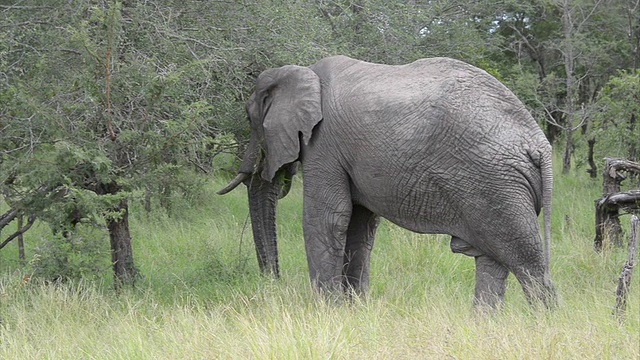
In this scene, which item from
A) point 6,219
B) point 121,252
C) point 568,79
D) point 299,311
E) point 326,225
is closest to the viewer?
point 299,311

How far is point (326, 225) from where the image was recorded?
21.0 feet

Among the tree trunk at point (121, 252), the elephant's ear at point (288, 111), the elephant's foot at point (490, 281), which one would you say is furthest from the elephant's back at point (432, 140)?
the tree trunk at point (121, 252)

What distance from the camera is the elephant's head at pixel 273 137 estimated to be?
6.45 metres

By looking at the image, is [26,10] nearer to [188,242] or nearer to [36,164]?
[36,164]

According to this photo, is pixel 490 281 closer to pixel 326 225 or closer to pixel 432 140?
pixel 432 140

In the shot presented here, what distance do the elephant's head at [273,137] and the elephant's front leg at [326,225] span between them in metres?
0.30

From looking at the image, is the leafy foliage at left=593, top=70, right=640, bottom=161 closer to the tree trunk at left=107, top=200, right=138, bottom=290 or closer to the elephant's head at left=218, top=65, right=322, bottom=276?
the elephant's head at left=218, top=65, right=322, bottom=276

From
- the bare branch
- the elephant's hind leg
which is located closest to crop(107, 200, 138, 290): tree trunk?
the bare branch

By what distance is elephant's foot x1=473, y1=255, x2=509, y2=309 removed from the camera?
5.89m

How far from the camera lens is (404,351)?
451 cm

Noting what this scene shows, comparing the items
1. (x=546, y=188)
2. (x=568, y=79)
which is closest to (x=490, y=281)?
(x=546, y=188)

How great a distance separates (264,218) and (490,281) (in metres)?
2.07

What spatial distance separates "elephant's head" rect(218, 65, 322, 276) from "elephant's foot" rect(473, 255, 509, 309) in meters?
Answer: 1.49

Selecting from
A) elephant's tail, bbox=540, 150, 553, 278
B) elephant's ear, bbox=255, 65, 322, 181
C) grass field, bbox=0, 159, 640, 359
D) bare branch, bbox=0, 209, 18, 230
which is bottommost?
grass field, bbox=0, 159, 640, 359
